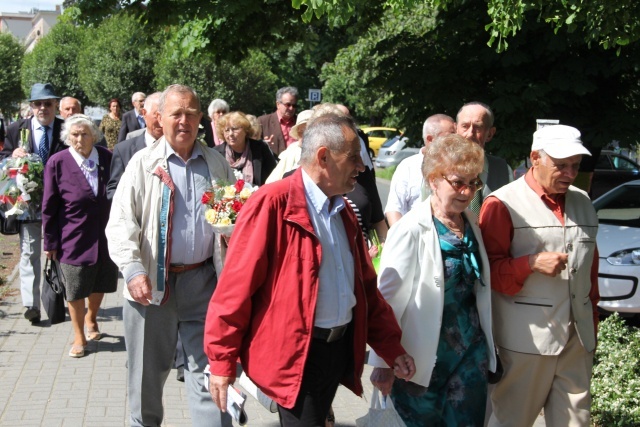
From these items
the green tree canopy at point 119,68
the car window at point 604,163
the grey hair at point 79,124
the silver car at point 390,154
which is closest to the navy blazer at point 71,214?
the grey hair at point 79,124

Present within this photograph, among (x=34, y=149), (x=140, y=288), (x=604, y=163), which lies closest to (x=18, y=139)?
(x=34, y=149)

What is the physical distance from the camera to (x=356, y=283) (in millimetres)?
3748

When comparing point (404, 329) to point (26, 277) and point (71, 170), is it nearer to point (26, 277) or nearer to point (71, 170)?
point (71, 170)

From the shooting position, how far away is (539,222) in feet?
14.4

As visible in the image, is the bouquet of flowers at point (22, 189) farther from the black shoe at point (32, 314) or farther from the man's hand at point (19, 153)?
the black shoe at point (32, 314)

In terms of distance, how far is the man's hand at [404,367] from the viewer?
3916mm

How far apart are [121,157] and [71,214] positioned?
4.08 feet

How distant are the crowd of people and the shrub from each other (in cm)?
128

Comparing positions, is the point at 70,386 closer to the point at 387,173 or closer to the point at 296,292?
the point at 296,292

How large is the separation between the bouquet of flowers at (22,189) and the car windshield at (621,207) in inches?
240

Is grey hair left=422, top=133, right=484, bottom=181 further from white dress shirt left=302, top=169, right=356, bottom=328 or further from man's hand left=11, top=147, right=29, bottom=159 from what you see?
man's hand left=11, top=147, right=29, bottom=159

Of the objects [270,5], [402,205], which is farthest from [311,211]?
[270,5]

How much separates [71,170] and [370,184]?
281 cm

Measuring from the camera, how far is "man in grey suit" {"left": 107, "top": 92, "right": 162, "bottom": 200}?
239 inches
